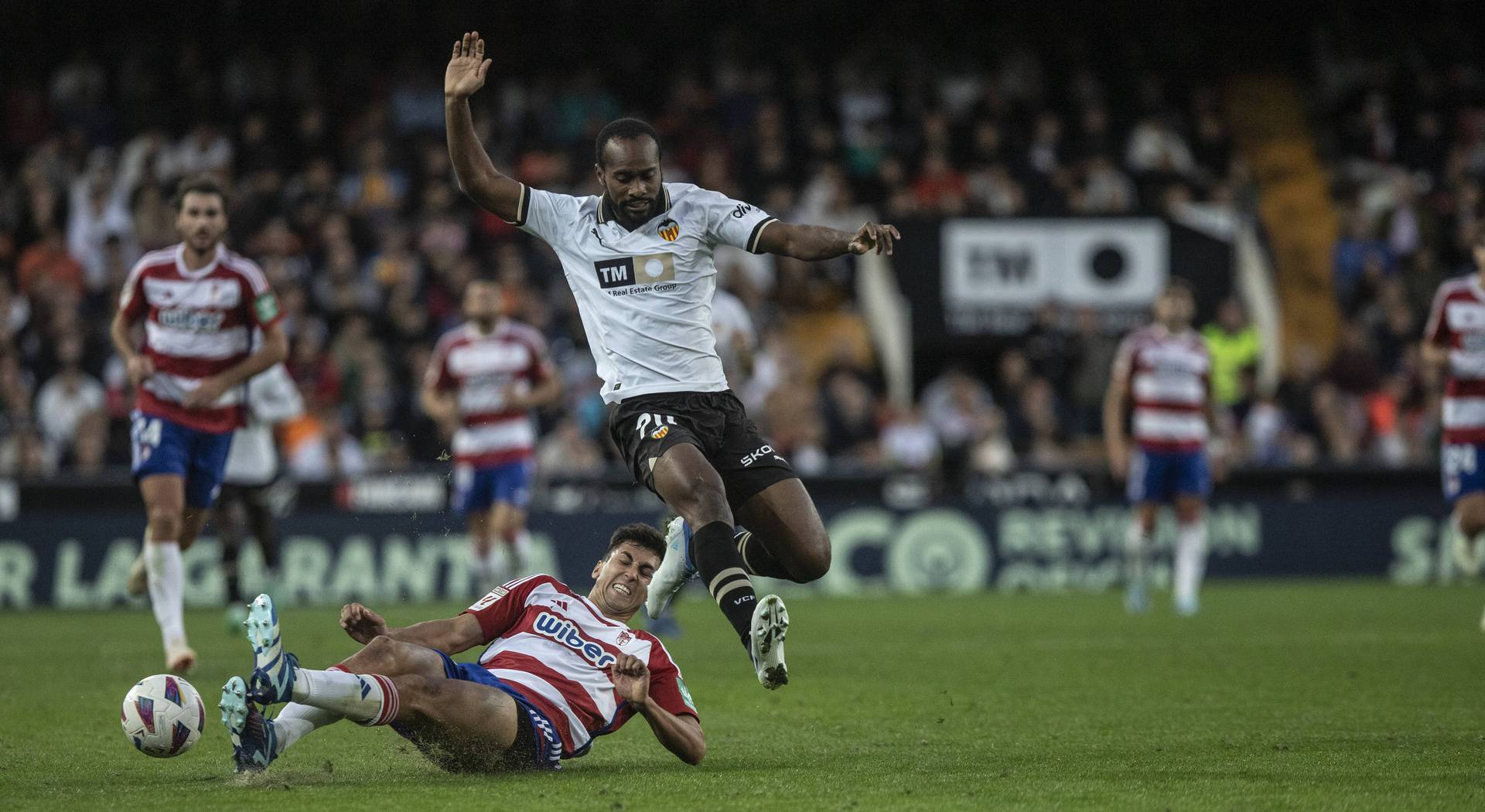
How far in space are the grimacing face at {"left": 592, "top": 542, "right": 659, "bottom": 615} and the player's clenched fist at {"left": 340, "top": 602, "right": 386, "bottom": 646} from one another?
911 millimetres

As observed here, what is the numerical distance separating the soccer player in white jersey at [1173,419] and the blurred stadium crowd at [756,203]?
148 inches

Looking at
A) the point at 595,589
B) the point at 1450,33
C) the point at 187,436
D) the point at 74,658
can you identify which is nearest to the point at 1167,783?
the point at 595,589

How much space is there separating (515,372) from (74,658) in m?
3.97

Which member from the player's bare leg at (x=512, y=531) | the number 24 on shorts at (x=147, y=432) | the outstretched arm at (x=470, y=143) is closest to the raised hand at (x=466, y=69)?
the outstretched arm at (x=470, y=143)

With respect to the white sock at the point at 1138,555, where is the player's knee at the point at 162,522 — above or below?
above

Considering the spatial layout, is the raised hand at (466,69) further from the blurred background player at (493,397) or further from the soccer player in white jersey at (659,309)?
the blurred background player at (493,397)

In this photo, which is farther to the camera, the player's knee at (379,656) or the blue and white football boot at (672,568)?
the blue and white football boot at (672,568)

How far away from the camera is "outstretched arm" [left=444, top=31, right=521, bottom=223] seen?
7.04m

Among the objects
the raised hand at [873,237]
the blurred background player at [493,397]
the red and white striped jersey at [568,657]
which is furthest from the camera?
the blurred background player at [493,397]

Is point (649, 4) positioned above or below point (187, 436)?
above

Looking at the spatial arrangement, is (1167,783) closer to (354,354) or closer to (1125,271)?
(354,354)

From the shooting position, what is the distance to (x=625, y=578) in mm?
6391

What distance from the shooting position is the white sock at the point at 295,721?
576 cm

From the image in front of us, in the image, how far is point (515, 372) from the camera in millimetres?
13453
